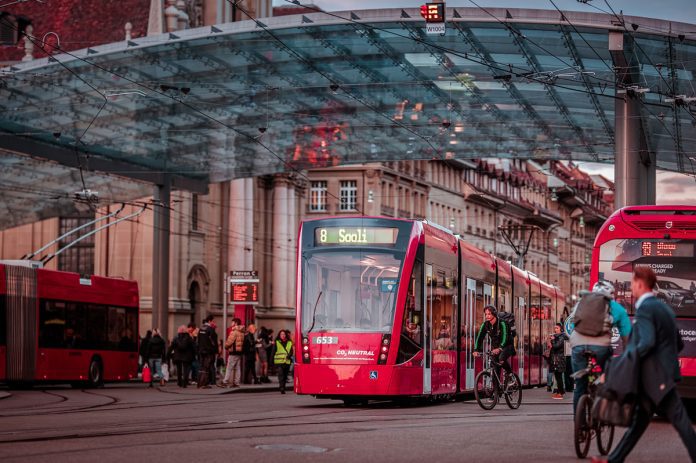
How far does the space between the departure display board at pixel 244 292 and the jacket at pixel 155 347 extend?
278 cm

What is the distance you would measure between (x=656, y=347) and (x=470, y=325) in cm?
1654

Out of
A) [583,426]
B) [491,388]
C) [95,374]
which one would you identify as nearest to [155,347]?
[95,374]

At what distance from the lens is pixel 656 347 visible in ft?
36.6

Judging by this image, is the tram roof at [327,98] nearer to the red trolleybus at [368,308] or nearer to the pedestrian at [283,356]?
the pedestrian at [283,356]

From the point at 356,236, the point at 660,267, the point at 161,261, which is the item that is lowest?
the point at 660,267

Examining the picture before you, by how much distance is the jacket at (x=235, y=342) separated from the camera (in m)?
34.0

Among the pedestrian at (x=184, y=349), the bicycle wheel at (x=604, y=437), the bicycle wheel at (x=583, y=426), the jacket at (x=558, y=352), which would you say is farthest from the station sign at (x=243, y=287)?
the bicycle wheel at (x=583, y=426)

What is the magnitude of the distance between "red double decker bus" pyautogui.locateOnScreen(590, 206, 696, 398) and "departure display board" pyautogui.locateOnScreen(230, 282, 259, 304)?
20.2m

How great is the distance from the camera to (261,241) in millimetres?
75938

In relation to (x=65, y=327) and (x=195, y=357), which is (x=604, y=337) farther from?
(x=195, y=357)

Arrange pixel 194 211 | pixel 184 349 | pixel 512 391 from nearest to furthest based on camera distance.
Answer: pixel 512 391 → pixel 184 349 → pixel 194 211

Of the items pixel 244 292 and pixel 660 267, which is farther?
pixel 244 292

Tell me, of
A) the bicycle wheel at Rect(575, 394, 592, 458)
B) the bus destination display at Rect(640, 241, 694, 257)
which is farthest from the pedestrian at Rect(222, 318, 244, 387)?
the bicycle wheel at Rect(575, 394, 592, 458)

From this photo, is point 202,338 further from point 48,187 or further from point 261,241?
point 261,241
